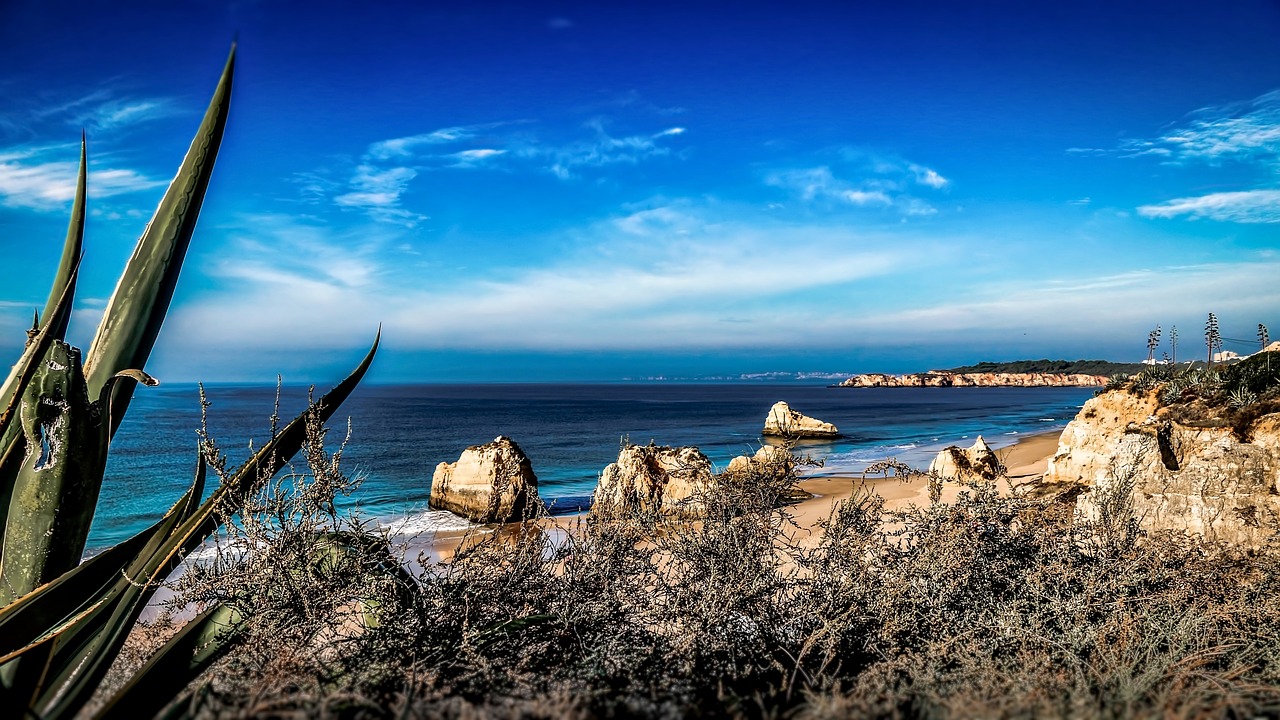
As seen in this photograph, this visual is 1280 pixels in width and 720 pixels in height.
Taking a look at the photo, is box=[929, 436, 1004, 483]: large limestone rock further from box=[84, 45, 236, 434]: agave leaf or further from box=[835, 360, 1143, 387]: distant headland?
box=[835, 360, 1143, 387]: distant headland

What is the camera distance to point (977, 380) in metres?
162

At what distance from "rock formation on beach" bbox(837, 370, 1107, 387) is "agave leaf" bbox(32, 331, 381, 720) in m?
151

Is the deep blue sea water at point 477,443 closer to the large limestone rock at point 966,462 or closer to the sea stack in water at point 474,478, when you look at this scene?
the sea stack in water at point 474,478

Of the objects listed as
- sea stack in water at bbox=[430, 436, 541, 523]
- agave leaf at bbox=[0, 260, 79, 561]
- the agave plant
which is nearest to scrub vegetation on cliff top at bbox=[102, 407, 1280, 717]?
the agave plant

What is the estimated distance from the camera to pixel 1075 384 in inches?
5645

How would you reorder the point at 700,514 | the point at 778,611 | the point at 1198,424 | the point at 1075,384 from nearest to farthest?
the point at 778,611, the point at 700,514, the point at 1198,424, the point at 1075,384

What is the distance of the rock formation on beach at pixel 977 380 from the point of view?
145 meters

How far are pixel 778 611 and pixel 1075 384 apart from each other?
168m

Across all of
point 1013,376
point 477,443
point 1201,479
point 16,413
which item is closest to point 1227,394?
point 1201,479

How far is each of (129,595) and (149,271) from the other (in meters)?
1.12

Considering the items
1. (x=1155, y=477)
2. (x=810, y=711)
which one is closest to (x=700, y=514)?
(x=810, y=711)

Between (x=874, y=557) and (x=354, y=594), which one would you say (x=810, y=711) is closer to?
(x=354, y=594)

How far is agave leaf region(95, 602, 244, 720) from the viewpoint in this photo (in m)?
1.68

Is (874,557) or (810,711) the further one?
(874,557)
